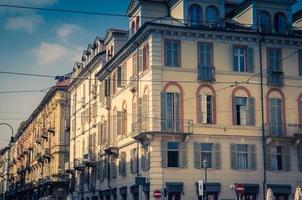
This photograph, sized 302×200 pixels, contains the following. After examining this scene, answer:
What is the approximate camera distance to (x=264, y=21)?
149 feet

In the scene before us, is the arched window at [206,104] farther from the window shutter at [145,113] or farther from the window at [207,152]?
the window shutter at [145,113]

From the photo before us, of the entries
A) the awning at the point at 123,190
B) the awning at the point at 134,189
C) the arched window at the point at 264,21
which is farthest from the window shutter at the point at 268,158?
the awning at the point at 123,190

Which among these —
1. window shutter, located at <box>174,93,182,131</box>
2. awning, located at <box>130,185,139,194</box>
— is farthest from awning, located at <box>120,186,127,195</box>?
window shutter, located at <box>174,93,182,131</box>

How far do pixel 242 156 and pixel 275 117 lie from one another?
3956 mm

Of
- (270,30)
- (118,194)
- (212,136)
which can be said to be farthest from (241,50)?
(118,194)

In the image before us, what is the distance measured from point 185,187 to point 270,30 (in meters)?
13.7

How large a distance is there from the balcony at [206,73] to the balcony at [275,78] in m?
4.50

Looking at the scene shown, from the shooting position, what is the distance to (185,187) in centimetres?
4116

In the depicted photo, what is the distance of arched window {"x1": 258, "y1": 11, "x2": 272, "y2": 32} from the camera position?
1781 inches

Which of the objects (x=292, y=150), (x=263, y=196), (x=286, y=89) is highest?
(x=286, y=89)

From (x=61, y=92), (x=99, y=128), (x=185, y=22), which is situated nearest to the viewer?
(x=185, y=22)

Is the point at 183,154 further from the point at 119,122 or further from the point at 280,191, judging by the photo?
the point at 119,122

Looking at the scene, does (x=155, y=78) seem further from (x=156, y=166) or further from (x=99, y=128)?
(x=99, y=128)

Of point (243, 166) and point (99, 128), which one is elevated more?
point (99, 128)
